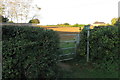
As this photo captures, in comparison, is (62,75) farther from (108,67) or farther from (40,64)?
(108,67)

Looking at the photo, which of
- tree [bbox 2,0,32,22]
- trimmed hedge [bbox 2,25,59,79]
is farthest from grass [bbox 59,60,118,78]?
tree [bbox 2,0,32,22]

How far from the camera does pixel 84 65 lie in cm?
447

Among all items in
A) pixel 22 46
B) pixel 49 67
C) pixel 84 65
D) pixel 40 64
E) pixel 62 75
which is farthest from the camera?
pixel 84 65

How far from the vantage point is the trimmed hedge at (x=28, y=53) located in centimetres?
241

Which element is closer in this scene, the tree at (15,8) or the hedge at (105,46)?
the hedge at (105,46)

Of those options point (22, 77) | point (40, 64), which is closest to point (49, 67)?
point (40, 64)

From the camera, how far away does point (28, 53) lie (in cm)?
258

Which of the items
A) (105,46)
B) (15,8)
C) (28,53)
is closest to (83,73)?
(105,46)

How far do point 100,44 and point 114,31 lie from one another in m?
0.75

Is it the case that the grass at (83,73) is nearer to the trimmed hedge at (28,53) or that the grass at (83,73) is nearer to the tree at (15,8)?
the trimmed hedge at (28,53)

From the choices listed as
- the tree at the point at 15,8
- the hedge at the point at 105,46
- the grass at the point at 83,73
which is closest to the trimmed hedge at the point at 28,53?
the grass at the point at 83,73

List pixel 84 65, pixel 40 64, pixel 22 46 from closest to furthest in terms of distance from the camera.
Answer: pixel 22 46 < pixel 40 64 < pixel 84 65

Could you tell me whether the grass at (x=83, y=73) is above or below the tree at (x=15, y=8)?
below

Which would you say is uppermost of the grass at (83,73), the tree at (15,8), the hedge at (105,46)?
the tree at (15,8)
